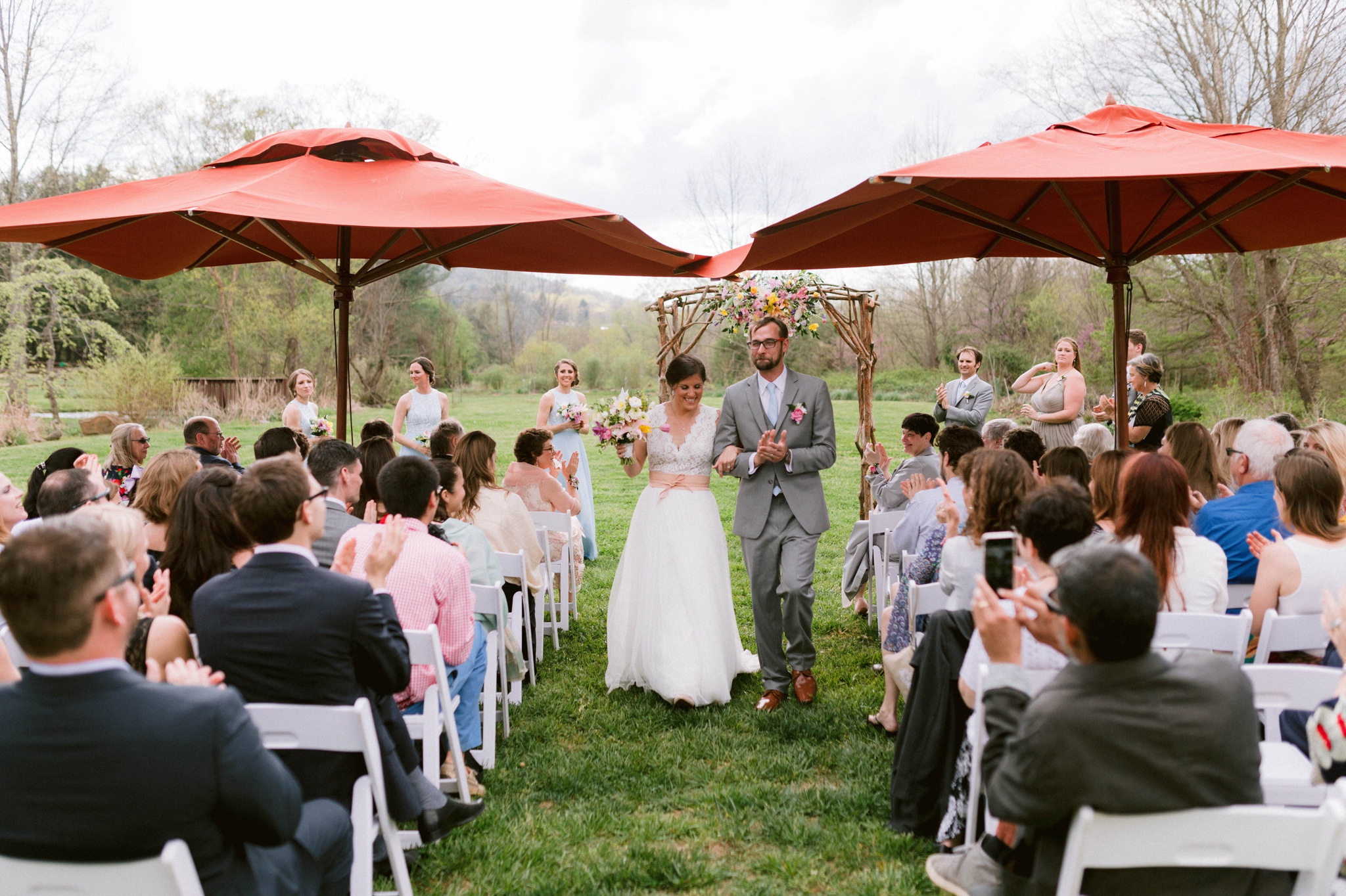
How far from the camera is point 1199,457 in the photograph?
4562mm

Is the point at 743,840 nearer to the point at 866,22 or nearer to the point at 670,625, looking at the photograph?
the point at 670,625

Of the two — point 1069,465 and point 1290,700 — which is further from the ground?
point 1069,465

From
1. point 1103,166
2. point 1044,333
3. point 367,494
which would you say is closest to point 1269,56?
point 1044,333

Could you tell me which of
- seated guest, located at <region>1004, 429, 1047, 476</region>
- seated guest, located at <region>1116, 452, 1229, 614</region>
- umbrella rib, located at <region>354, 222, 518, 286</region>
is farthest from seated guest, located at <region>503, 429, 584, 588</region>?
seated guest, located at <region>1116, 452, 1229, 614</region>

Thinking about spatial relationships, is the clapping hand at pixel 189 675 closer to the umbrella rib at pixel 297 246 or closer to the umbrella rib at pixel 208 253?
the umbrella rib at pixel 297 246

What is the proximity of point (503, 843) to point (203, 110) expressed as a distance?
30.7m

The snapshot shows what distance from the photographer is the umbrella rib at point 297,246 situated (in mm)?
4562

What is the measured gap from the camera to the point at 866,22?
103 ft

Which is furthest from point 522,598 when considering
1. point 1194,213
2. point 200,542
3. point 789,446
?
point 1194,213

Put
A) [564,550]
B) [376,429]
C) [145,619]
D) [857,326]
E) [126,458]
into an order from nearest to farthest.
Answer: [145,619]
[126,458]
[376,429]
[564,550]
[857,326]

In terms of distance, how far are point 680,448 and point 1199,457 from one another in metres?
2.75

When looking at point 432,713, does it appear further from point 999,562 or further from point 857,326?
point 857,326

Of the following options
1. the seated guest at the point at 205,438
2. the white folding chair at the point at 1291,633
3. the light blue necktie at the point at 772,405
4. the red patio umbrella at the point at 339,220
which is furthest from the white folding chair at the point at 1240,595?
the seated guest at the point at 205,438

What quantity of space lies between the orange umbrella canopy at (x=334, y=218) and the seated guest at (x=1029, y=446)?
208 centimetres
